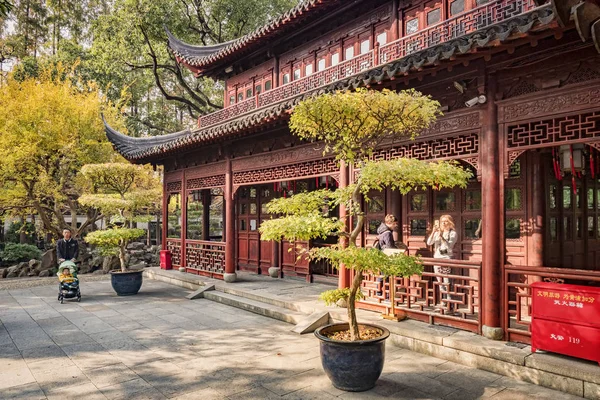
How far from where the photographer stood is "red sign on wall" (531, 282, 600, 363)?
4.12 meters

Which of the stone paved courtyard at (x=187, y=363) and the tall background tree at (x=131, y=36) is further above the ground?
the tall background tree at (x=131, y=36)

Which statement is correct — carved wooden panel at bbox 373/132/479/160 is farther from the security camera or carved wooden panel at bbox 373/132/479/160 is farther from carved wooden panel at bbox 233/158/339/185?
carved wooden panel at bbox 233/158/339/185

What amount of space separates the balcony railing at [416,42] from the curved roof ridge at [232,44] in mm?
1960

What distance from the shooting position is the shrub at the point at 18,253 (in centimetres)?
1661

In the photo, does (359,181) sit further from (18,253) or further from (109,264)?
(18,253)

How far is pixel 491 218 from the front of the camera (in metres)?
5.18

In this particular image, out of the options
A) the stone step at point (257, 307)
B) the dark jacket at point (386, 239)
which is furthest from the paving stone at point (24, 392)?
the dark jacket at point (386, 239)

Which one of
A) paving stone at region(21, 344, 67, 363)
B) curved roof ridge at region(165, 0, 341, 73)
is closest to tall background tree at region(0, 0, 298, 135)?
curved roof ridge at region(165, 0, 341, 73)

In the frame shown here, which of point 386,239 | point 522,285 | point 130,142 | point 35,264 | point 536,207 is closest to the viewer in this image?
point 522,285

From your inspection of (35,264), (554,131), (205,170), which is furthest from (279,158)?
(35,264)

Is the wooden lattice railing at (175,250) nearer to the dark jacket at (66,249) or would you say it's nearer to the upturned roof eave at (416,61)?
the dark jacket at (66,249)

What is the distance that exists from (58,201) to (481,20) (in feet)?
48.9

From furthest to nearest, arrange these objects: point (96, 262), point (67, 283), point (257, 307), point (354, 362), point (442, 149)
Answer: point (96, 262) < point (67, 283) < point (257, 307) < point (442, 149) < point (354, 362)

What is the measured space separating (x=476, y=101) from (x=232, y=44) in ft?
27.2
